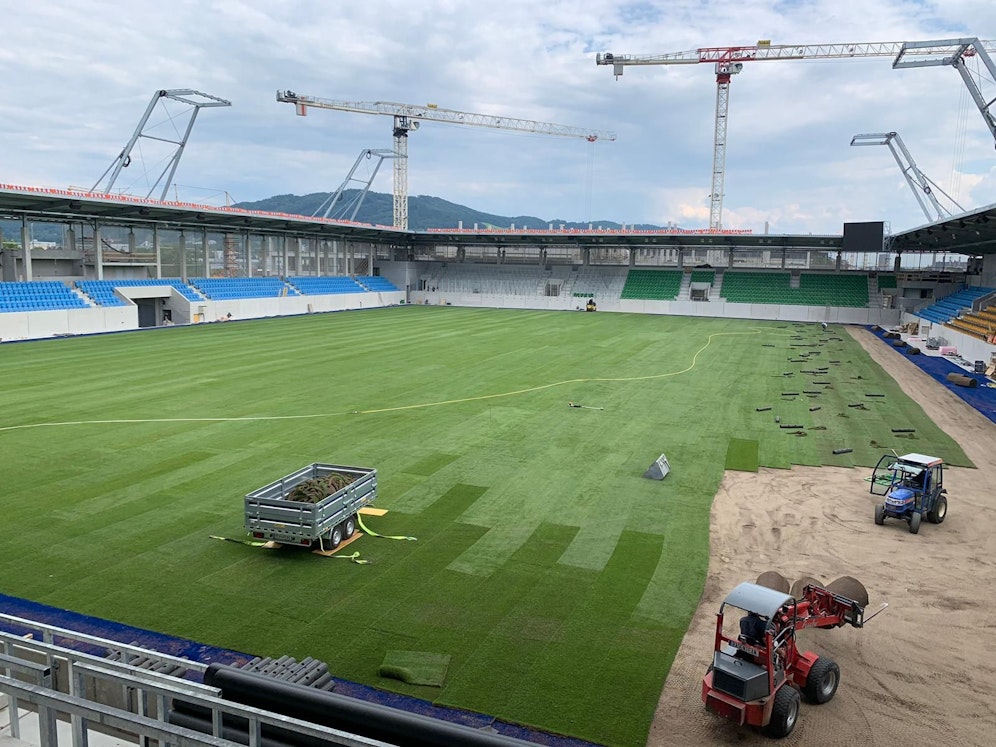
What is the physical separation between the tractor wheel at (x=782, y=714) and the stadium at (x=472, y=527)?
265 millimetres

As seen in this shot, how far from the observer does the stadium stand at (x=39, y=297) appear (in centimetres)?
4269

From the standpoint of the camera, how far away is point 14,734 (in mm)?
6832

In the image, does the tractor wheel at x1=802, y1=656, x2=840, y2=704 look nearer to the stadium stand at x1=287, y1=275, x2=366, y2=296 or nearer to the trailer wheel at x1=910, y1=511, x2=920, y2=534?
the trailer wheel at x1=910, y1=511, x2=920, y2=534

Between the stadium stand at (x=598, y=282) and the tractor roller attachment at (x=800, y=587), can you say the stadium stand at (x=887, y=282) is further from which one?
the tractor roller attachment at (x=800, y=587)

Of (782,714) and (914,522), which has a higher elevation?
(914,522)

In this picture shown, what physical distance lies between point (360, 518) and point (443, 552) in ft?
8.21

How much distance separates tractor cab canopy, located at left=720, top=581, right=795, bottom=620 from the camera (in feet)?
26.5

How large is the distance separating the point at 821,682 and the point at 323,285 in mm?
67723

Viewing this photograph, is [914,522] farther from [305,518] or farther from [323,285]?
[323,285]

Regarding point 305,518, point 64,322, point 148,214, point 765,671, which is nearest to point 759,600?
point 765,671

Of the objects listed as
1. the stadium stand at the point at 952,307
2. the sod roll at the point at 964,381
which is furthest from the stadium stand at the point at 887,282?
the sod roll at the point at 964,381

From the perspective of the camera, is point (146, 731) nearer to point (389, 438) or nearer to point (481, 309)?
point (389, 438)

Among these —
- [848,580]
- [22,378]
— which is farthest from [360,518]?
[22,378]

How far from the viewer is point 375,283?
80.5 m
